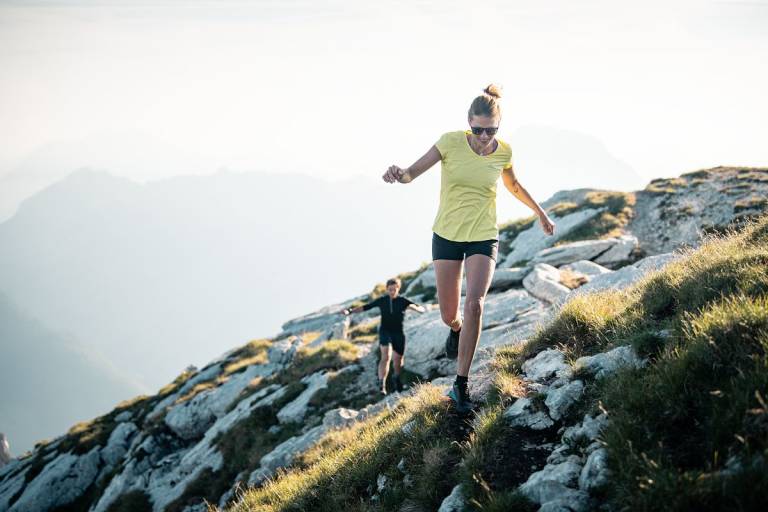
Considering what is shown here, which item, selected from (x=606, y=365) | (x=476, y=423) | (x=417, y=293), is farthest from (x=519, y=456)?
(x=417, y=293)

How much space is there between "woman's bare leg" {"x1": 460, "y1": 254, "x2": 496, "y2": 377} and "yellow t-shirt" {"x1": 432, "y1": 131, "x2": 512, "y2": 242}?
355 mm

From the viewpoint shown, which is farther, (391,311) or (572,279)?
(572,279)

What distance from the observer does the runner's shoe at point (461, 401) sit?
6.09 m

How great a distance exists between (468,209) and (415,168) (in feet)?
3.13

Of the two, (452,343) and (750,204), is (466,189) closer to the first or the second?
(452,343)

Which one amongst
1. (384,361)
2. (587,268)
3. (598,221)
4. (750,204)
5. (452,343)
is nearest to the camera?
(452,343)

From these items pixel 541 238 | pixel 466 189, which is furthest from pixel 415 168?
pixel 541 238

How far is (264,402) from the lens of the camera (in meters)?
17.0

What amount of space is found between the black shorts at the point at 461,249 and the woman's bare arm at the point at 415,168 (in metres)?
0.95

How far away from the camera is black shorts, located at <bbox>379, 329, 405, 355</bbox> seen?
13977 mm

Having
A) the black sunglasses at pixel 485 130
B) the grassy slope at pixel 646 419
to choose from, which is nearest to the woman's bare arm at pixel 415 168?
the black sunglasses at pixel 485 130

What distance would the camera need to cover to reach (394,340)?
45.9ft

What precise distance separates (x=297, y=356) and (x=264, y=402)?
3.60m

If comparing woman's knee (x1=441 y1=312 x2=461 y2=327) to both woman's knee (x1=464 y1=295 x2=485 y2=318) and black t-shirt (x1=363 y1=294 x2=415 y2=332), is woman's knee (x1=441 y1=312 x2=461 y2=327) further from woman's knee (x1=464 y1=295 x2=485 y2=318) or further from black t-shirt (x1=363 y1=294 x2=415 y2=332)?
black t-shirt (x1=363 y1=294 x2=415 y2=332)
